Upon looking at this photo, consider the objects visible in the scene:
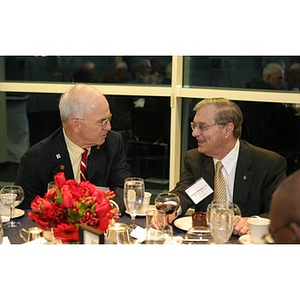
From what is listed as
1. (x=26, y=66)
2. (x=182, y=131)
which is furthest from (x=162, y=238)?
(x=26, y=66)

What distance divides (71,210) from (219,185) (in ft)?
4.70

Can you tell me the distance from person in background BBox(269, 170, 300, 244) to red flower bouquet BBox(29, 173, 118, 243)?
0.96 m

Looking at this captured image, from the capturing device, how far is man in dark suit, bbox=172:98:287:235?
9.15ft

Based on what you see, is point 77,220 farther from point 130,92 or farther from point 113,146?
point 130,92

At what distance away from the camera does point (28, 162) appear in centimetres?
288

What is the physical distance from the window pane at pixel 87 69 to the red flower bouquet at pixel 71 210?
3137 millimetres

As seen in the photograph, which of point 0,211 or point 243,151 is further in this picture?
point 243,151

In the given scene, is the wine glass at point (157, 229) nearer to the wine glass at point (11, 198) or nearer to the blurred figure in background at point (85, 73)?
the wine glass at point (11, 198)

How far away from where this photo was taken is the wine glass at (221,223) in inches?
71.2

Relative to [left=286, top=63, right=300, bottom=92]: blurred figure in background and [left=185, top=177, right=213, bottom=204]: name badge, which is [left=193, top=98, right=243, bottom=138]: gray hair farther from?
[left=286, top=63, right=300, bottom=92]: blurred figure in background

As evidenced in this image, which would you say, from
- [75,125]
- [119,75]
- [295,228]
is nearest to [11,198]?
[75,125]

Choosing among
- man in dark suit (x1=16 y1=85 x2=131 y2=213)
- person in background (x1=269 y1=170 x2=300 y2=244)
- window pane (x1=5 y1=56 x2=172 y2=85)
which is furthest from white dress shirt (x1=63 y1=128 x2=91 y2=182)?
person in background (x1=269 y1=170 x2=300 y2=244)
